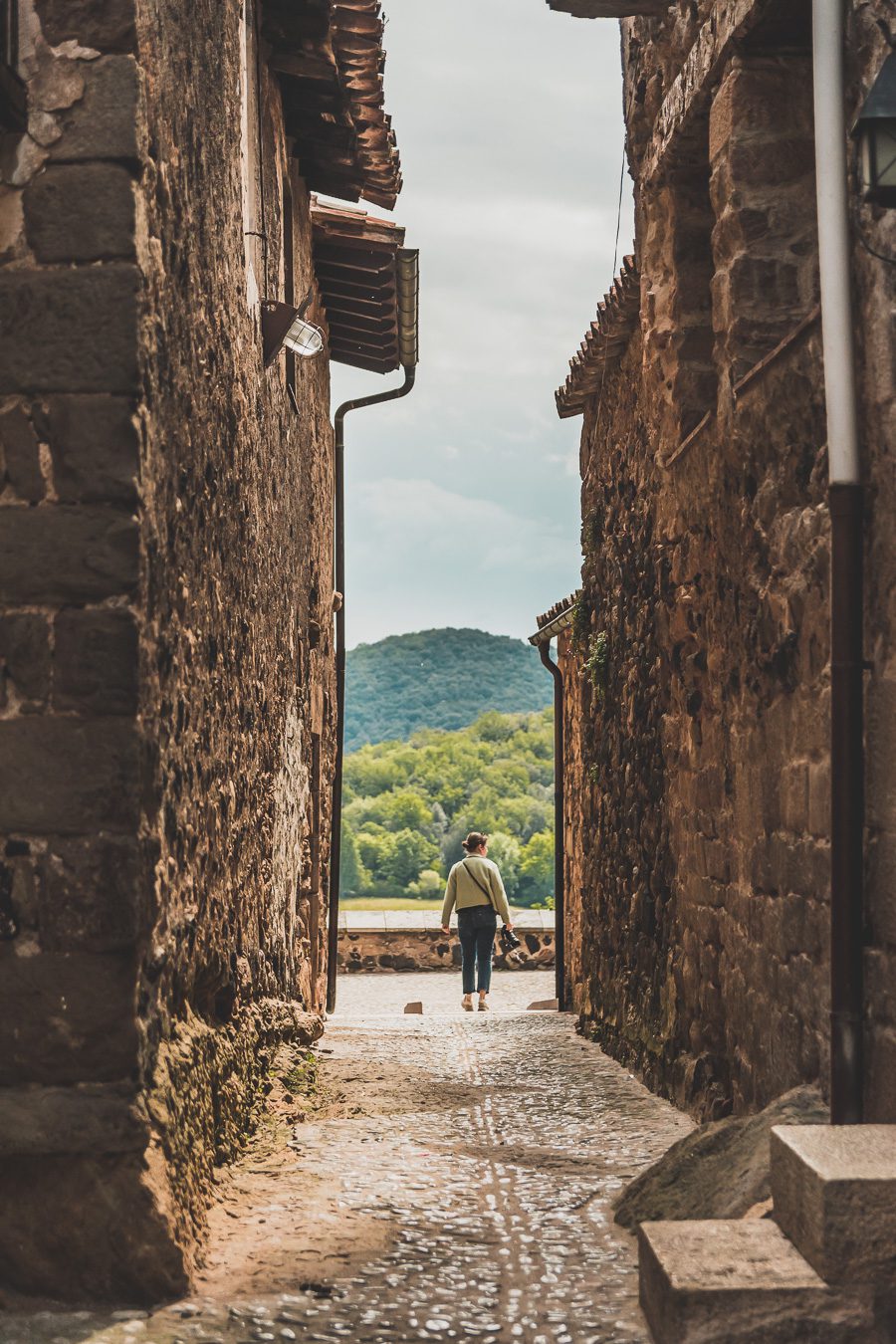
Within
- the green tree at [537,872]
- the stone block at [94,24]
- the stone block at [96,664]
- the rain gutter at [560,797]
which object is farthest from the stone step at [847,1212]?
the green tree at [537,872]

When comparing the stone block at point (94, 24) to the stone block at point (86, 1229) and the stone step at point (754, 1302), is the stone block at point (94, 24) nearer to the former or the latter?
the stone block at point (86, 1229)

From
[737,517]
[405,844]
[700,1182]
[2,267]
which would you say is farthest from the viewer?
[405,844]

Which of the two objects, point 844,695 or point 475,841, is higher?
point 844,695

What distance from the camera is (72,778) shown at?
3.35 m

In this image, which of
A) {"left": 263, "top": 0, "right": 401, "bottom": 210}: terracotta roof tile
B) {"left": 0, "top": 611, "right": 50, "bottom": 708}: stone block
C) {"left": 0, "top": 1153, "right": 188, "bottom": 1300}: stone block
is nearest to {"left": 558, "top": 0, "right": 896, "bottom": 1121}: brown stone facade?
{"left": 263, "top": 0, "right": 401, "bottom": 210}: terracotta roof tile

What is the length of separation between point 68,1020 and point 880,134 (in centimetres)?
274

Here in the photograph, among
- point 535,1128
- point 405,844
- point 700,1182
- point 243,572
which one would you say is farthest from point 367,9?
point 405,844

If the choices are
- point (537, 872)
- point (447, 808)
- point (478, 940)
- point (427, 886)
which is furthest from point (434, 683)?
point (478, 940)

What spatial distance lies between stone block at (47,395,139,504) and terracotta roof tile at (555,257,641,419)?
4060mm

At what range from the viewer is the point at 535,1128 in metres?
5.37

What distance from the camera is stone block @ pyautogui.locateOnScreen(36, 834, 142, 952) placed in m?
3.32

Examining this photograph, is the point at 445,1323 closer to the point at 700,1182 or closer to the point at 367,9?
the point at 700,1182

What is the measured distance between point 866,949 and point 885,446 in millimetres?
1252

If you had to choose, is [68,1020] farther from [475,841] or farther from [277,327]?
[475,841]
